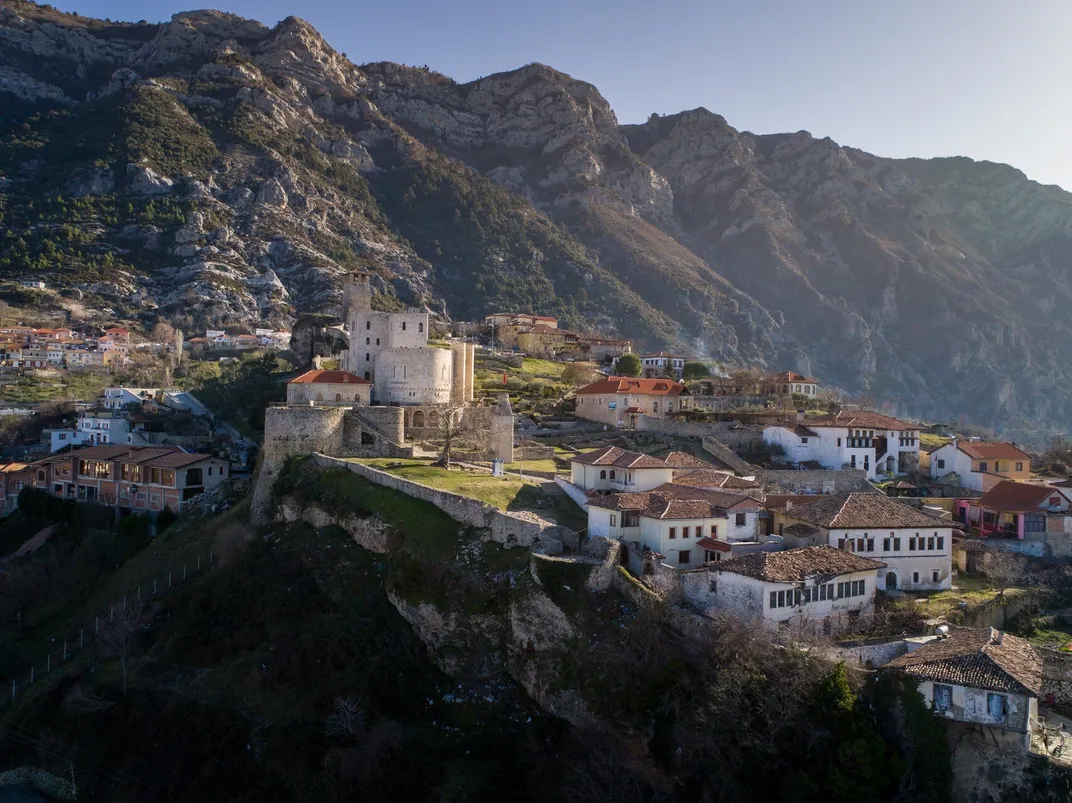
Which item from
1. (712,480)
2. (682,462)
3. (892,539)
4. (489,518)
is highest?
(682,462)

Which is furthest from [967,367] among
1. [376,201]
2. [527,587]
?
[527,587]

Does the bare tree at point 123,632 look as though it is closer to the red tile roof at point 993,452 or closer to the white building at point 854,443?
the white building at point 854,443

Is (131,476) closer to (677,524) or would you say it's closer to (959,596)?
(677,524)

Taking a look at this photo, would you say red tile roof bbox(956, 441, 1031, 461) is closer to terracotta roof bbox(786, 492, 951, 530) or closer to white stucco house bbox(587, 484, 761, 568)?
terracotta roof bbox(786, 492, 951, 530)

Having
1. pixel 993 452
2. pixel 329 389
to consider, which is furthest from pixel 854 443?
pixel 329 389

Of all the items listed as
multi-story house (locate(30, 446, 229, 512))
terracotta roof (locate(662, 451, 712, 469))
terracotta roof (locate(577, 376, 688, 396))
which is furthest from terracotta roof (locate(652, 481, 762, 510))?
multi-story house (locate(30, 446, 229, 512))

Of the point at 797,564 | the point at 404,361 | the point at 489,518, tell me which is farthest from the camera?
the point at 404,361

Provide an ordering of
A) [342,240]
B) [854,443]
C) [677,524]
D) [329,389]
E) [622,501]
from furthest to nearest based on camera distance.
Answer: [342,240], [329,389], [854,443], [622,501], [677,524]

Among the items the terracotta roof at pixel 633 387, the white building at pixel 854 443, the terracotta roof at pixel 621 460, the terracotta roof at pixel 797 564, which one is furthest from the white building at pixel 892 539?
the terracotta roof at pixel 633 387
